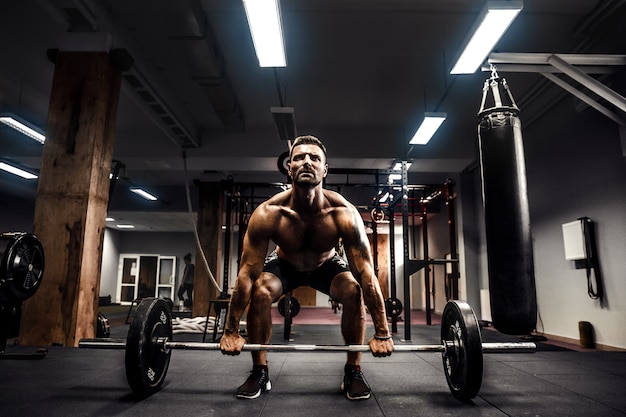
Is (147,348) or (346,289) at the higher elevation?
(346,289)

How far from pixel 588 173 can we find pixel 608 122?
567mm

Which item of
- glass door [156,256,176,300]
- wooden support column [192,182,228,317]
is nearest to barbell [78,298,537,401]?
wooden support column [192,182,228,317]

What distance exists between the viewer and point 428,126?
4.53 meters

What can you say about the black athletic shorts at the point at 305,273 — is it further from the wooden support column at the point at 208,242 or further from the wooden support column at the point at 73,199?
the wooden support column at the point at 208,242

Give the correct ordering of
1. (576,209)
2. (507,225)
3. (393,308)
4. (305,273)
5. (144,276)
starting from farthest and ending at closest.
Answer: (144,276), (393,308), (576,209), (305,273), (507,225)

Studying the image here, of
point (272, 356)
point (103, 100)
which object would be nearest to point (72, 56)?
point (103, 100)

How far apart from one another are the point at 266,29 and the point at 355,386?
2.44 m

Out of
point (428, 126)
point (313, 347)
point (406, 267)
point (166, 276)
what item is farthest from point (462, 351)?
point (166, 276)

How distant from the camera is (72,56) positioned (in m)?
3.34

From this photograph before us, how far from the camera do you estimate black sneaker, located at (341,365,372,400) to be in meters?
1.78

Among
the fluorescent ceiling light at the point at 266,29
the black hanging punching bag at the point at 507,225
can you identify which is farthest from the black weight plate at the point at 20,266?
the black hanging punching bag at the point at 507,225

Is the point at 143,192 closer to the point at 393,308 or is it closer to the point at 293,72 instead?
the point at 293,72

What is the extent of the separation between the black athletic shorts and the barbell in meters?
0.40

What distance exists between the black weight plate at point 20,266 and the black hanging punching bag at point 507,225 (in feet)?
8.92
